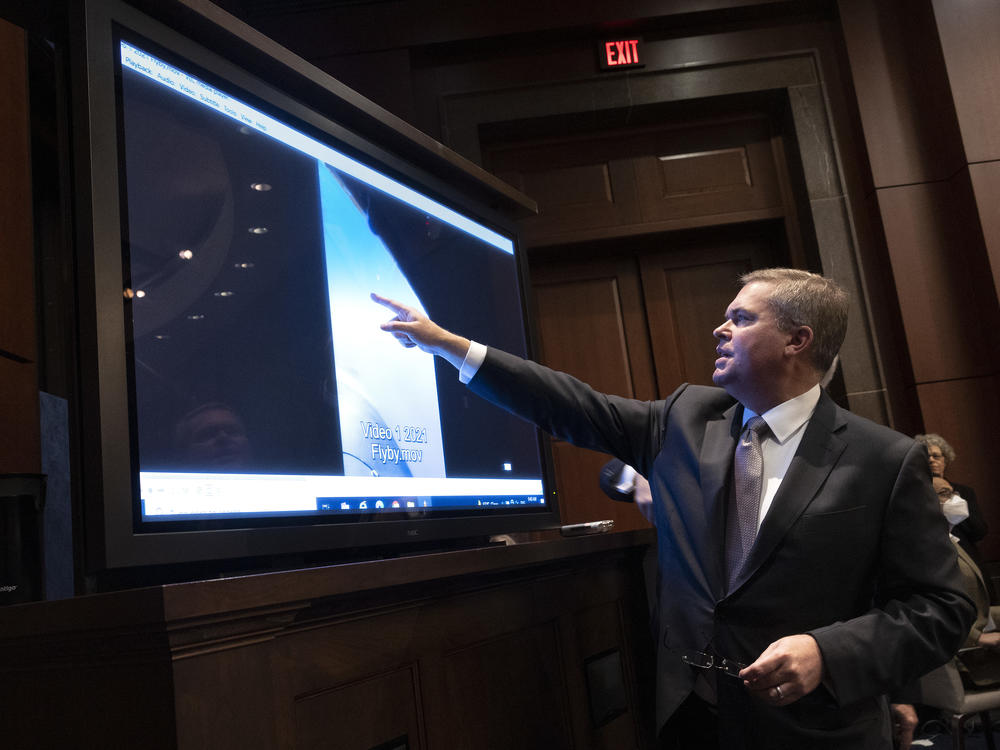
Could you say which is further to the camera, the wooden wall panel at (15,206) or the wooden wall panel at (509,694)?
the wooden wall panel at (15,206)

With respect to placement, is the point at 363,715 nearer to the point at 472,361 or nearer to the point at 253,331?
the point at 253,331

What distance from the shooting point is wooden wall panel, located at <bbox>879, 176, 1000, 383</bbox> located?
4434mm

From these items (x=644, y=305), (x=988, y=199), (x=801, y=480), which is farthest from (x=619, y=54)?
(x=801, y=480)

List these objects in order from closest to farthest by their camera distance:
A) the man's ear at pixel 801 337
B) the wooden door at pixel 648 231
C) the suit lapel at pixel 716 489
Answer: the suit lapel at pixel 716 489, the man's ear at pixel 801 337, the wooden door at pixel 648 231

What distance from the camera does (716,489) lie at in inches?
77.9

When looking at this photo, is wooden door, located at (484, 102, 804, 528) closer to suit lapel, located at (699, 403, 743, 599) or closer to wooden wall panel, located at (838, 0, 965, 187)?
wooden wall panel, located at (838, 0, 965, 187)

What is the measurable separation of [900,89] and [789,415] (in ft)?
11.0

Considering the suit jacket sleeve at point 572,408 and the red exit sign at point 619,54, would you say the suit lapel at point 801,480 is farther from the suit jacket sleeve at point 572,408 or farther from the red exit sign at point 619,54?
the red exit sign at point 619,54

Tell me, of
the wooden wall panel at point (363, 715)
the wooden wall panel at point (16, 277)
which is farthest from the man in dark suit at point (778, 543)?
the wooden wall panel at point (16, 277)

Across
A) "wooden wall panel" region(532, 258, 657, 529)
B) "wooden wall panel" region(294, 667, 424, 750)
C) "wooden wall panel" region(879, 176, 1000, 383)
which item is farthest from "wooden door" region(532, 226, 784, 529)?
"wooden wall panel" region(294, 667, 424, 750)

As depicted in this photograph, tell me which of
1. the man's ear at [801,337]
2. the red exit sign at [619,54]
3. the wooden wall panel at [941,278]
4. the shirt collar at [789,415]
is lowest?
the shirt collar at [789,415]

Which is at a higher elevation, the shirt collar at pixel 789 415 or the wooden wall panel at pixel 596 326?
the wooden wall panel at pixel 596 326

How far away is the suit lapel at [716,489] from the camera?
76.1 inches

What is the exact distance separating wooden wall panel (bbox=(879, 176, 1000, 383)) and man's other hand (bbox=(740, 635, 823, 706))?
310 cm
